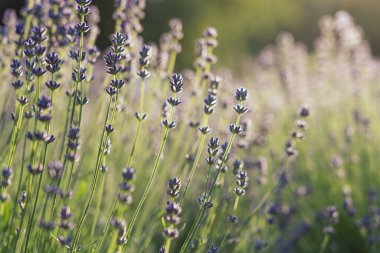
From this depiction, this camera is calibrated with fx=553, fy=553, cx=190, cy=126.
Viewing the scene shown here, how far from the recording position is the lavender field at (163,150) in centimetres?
149

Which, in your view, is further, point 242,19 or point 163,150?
point 242,19

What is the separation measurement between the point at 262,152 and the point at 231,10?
37.8ft

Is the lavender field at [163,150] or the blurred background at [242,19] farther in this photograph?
the blurred background at [242,19]

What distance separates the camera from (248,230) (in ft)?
8.29

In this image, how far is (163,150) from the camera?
3.18 m

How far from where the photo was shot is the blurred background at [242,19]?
14.2 metres

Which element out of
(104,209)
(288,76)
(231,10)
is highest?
(231,10)

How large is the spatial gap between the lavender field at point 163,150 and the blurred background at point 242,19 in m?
9.56

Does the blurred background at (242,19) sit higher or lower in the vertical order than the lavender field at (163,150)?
higher

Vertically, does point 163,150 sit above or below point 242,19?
below

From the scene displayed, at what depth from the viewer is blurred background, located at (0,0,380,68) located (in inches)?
560

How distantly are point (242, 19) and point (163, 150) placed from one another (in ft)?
40.1

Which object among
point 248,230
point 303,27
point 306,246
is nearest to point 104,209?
point 248,230

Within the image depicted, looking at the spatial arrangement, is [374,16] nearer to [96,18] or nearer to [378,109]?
[378,109]
